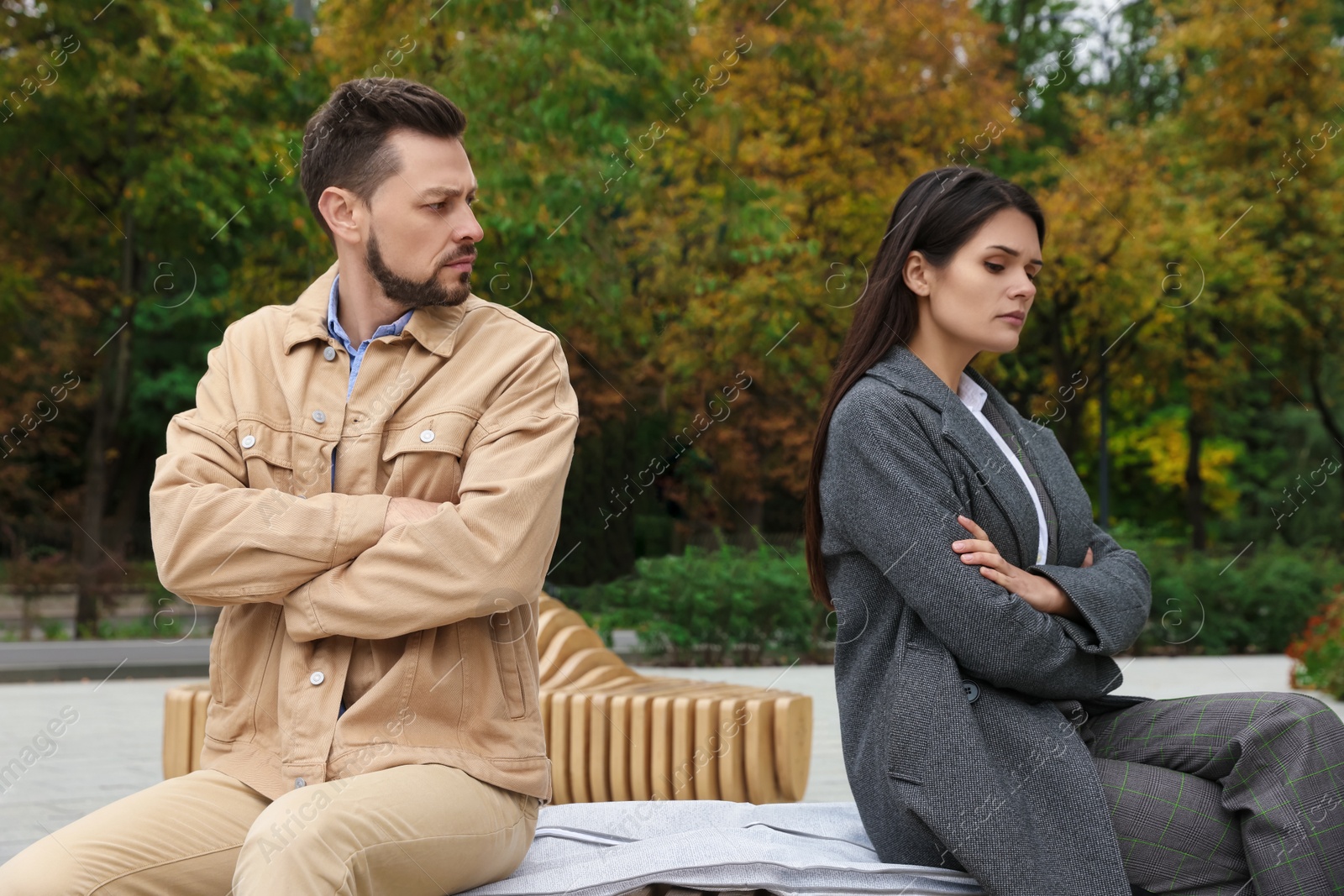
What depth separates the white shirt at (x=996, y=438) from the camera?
305 cm

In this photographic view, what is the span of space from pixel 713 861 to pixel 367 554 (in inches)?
37.0

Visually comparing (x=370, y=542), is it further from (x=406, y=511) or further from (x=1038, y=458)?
(x=1038, y=458)

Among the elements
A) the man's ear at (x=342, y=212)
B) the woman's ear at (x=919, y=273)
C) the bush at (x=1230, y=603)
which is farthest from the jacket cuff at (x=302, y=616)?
the bush at (x=1230, y=603)

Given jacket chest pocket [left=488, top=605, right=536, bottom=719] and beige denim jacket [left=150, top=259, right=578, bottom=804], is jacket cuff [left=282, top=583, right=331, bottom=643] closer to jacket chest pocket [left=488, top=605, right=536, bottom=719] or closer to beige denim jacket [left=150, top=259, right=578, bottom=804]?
beige denim jacket [left=150, top=259, right=578, bottom=804]

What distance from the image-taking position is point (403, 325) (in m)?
2.91

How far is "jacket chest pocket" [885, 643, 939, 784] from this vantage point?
275 cm

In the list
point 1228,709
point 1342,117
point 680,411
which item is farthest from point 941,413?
point 1342,117

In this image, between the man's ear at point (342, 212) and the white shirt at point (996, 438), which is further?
the white shirt at point (996, 438)

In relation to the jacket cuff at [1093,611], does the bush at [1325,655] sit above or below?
below

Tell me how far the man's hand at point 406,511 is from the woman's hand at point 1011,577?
1.07m

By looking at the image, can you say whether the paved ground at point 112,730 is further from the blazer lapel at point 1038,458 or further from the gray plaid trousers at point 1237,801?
the gray plaid trousers at point 1237,801

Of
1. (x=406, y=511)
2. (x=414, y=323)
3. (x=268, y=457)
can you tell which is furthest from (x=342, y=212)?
(x=406, y=511)

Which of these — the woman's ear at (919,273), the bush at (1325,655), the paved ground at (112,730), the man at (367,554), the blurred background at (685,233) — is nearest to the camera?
the man at (367,554)

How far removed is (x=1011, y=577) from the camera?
2.83m
